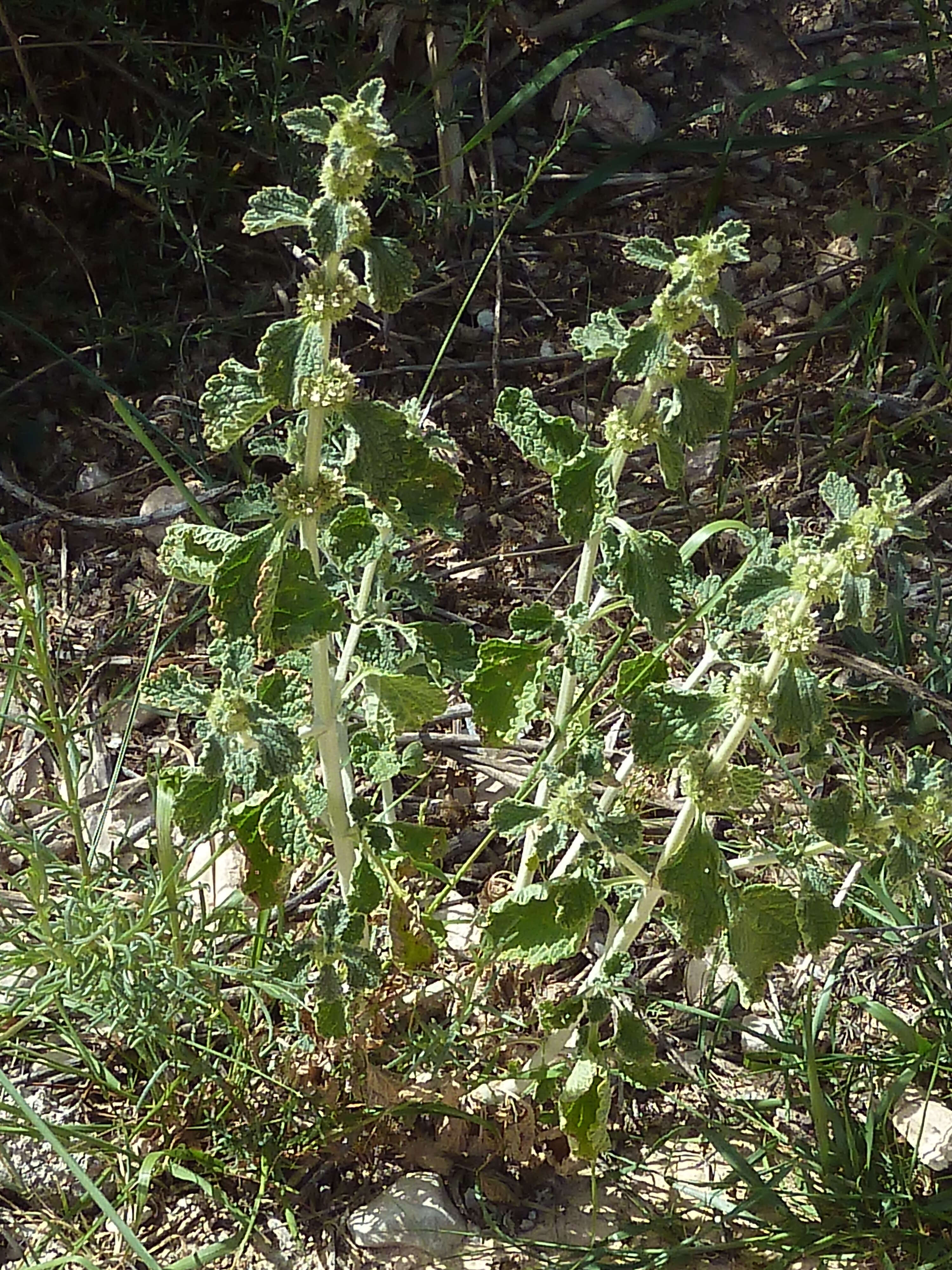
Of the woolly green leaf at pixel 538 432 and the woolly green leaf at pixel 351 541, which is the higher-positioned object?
the woolly green leaf at pixel 538 432

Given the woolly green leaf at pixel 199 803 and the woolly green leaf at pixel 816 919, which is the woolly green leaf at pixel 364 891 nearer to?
the woolly green leaf at pixel 199 803

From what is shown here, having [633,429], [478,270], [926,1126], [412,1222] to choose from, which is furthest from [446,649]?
[478,270]

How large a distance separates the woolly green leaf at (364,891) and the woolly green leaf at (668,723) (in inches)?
11.8

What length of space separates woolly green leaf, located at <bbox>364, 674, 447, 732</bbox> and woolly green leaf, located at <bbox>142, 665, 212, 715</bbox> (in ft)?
0.51

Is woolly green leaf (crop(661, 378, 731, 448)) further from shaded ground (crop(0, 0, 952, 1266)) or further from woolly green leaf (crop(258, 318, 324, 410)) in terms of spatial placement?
shaded ground (crop(0, 0, 952, 1266))

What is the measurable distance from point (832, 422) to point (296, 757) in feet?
4.58

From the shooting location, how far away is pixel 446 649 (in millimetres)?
1276

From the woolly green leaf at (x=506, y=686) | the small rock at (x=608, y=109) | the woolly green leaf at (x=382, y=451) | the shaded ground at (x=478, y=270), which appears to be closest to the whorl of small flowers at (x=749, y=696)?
the woolly green leaf at (x=506, y=686)

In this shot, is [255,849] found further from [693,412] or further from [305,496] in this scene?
[693,412]

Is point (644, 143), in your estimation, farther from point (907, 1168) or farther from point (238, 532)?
A: point (907, 1168)

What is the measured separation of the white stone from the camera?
144 cm

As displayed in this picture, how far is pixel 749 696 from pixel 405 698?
328 millimetres

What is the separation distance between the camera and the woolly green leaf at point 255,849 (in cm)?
123

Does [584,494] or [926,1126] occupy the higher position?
[584,494]
